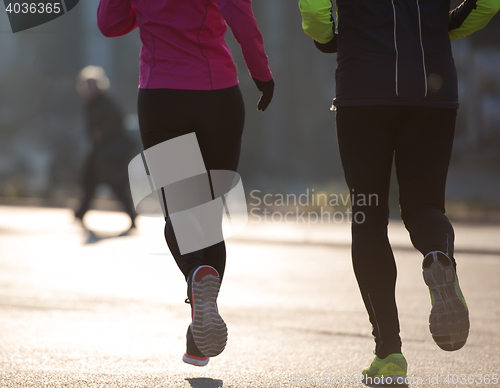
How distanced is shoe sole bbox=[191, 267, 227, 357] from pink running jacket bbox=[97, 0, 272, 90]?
859mm

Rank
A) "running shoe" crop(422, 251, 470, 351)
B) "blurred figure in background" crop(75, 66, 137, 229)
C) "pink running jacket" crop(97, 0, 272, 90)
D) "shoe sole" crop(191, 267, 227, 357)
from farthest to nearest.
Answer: "blurred figure in background" crop(75, 66, 137, 229) < "pink running jacket" crop(97, 0, 272, 90) < "shoe sole" crop(191, 267, 227, 357) < "running shoe" crop(422, 251, 470, 351)

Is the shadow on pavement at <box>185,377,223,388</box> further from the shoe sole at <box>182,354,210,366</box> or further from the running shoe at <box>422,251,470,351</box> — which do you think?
the running shoe at <box>422,251,470,351</box>

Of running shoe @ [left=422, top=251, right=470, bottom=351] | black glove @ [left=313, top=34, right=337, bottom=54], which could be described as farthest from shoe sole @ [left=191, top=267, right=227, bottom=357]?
black glove @ [left=313, top=34, right=337, bottom=54]

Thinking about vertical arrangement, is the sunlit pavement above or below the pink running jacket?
below

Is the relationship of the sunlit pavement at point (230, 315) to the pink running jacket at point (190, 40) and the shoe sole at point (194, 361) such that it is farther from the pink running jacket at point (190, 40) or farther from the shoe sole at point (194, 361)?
the pink running jacket at point (190, 40)

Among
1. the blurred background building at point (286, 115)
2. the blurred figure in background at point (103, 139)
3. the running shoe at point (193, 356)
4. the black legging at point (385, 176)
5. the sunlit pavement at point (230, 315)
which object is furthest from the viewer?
the blurred background building at point (286, 115)

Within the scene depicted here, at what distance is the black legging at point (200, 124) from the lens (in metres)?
3.34

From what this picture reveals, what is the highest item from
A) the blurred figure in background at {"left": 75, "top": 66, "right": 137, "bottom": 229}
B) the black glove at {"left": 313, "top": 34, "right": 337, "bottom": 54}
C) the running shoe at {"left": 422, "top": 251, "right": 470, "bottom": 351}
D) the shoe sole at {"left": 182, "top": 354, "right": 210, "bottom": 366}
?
the black glove at {"left": 313, "top": 34, "right": 337, "bottom": 54}

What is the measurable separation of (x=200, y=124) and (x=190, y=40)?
0.37 meters

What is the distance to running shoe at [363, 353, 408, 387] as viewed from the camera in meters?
3.20

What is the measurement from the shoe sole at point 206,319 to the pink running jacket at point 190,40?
33.8 inches

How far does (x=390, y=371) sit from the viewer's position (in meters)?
3.20

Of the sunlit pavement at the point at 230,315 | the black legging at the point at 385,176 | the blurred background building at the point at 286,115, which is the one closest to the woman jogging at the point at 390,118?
the black legging at the point at 385,176

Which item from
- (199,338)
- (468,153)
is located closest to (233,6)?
(199,338)
